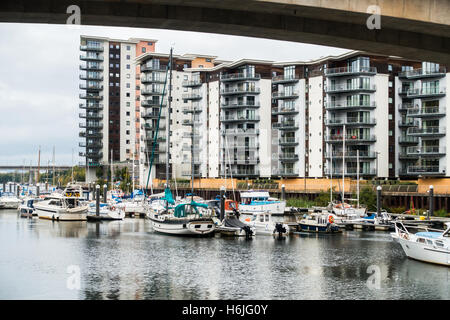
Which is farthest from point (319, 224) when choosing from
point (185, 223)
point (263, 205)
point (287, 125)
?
point (287, 125)

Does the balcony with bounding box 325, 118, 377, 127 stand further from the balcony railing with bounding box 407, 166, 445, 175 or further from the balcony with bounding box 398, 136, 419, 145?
the balcony railing with bounding box 407, 166, 445, 175

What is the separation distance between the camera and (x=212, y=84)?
348 feet

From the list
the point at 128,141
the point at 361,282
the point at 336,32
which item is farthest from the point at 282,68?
the point at 336,32

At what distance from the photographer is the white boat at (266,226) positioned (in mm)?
48844

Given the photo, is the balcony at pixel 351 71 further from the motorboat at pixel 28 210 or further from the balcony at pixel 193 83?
the motorboat at pixel 28 210

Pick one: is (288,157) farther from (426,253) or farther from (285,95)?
(426,253)

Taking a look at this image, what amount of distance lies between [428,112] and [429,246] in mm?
47536

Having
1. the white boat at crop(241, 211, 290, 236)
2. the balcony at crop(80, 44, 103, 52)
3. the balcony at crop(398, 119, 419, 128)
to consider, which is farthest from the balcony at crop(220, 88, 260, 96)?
the white boat at crop(241, 211, 290, 236)

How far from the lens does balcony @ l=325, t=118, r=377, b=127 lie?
83.4 meters

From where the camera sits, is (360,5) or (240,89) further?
(240,89)

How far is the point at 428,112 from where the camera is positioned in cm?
7681

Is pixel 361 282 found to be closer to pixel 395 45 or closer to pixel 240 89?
pixel 395 45

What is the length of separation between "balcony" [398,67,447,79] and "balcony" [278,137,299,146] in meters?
18.7
